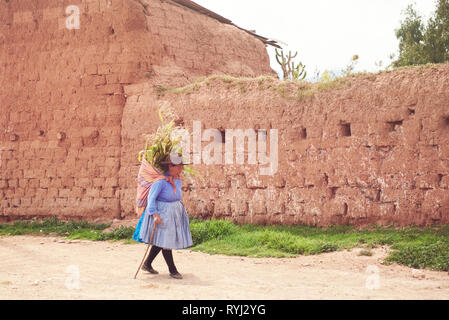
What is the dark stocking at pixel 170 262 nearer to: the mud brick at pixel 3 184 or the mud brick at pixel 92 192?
the mud brick at pixel 92 192

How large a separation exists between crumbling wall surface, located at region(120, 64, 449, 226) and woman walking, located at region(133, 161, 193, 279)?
360 cm

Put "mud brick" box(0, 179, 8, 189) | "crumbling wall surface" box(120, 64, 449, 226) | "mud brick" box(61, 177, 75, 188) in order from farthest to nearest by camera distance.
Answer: "mud brick" box(0, 179, 8, 189)
"mud brick" box(61, 177, 75, 188)
"crumbling wall surface" box(120, 64, 449, 226)

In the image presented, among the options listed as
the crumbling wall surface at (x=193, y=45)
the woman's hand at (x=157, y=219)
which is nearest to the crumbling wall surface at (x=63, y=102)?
the crumbling wall surface at (x=193, y=45)

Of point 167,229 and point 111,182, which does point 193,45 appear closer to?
point 111,182

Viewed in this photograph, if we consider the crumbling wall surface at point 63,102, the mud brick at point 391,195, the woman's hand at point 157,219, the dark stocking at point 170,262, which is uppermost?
the crumbling wall surface at point 63,102

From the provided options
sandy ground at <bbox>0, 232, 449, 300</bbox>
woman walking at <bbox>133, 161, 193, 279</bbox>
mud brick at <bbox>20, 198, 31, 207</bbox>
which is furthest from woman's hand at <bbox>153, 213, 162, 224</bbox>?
mud brick at <bbox>20, 198, 31, 207</bbox>

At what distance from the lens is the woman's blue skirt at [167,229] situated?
6074 millimetres

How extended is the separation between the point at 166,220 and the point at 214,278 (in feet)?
3.08

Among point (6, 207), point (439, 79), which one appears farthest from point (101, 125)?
point (439, 79)

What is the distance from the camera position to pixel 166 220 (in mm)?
6117

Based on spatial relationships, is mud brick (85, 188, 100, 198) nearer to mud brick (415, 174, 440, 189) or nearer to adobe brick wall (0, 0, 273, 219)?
adobe brick wall (0, 0, 273, 219)

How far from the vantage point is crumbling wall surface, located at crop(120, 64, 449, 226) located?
8047mm

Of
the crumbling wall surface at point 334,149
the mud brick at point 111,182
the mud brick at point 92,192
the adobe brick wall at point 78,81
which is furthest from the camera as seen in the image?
the adobe brick wall at point 78,81
